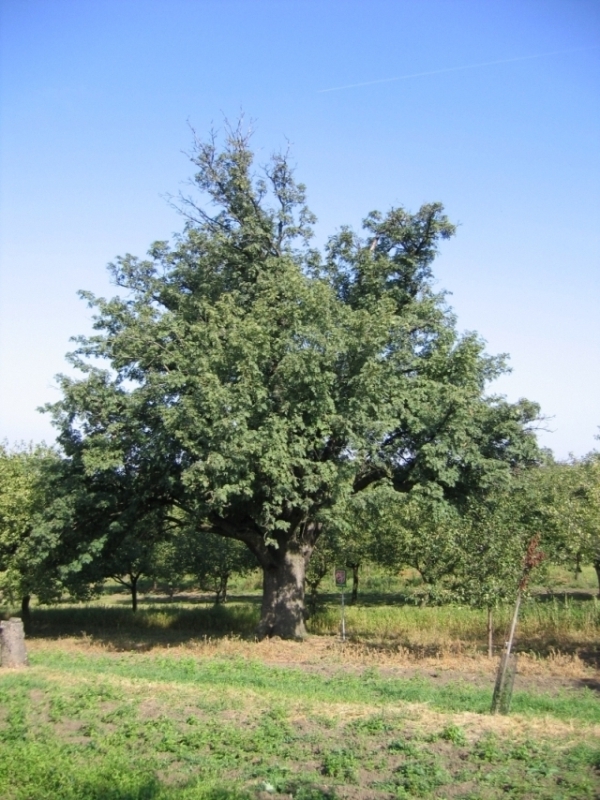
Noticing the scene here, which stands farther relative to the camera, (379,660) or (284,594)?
(284,594)

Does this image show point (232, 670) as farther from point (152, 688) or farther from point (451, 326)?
point (451, 326)

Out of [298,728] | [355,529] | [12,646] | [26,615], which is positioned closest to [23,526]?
[26,615]

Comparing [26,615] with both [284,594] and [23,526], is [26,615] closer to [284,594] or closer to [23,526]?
[23,526]

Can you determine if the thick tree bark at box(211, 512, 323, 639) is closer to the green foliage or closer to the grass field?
the grass field

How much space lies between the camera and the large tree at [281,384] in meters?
16.8

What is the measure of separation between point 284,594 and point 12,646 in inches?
322

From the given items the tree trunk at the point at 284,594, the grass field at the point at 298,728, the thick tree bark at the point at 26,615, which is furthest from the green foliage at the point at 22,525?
the tree trunk at the point at 284,594

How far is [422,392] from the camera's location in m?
18.6

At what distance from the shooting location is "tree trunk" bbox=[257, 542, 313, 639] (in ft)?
65.2

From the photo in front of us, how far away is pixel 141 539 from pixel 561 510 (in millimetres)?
12574

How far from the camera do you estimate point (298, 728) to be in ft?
29.2

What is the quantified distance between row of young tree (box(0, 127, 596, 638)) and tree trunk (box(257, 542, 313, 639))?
6 centimetres

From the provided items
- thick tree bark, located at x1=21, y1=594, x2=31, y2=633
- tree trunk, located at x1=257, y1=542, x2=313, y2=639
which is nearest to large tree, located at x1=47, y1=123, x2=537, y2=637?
tree trunk, located at x1=257, y1=542, x2=313, y2=639

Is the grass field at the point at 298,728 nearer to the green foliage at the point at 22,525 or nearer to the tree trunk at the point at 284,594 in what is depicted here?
the tree trunk at the point at 284,594
